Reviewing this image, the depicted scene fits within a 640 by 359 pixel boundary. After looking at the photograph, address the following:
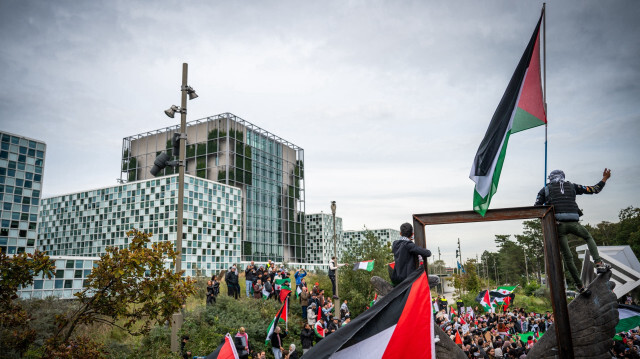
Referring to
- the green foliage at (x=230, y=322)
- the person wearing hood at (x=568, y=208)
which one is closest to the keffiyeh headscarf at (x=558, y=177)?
the person wearing hood at (x=568, y=208)

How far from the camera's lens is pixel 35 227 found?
24.8m

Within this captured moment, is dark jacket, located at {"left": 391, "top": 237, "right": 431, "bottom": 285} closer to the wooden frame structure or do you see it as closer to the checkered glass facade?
the wooden frame structure

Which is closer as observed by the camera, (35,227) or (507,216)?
(507,216)

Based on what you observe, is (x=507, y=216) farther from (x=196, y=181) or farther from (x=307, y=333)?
(x=196, y=181)

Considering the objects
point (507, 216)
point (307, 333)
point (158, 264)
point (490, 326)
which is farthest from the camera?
point (490, 326)

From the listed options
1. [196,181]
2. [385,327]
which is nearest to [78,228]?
[196,181]

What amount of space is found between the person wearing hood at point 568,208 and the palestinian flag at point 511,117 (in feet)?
3.27

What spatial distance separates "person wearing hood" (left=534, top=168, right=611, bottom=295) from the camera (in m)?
5.86

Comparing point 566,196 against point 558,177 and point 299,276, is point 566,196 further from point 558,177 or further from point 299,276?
point 299,276

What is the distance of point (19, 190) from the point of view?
959 inches

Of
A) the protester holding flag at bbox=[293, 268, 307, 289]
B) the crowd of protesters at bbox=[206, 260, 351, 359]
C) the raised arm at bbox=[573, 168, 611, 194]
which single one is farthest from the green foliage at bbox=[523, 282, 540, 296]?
the raised arm at bbox=[573, 168, 611, 194]

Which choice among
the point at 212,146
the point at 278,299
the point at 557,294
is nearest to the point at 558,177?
the point at 557,294

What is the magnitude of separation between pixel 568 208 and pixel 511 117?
160cm

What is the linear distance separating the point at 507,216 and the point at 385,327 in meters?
2.31
